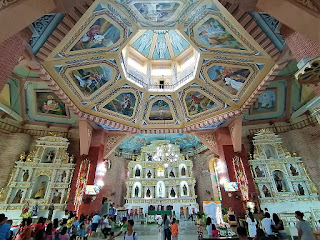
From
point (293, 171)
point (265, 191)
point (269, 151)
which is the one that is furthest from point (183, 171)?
point (293, 171)

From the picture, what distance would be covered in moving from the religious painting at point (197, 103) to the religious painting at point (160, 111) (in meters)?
1.52

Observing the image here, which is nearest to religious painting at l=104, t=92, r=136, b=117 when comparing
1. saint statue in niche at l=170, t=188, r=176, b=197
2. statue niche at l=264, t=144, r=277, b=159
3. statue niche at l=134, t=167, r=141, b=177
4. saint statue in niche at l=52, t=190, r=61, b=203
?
saint statue in niche at l=52, t=190, r=61, b=203

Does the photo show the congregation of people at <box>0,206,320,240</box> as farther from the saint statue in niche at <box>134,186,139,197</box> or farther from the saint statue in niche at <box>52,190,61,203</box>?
the saint statue in niche at <box>134,186,139,197</box>

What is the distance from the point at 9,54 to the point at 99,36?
383 centimetres

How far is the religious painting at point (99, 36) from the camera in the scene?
23.1ft

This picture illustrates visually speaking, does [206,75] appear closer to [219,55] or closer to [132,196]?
[219,55]

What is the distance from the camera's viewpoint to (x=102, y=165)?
38.3 ft

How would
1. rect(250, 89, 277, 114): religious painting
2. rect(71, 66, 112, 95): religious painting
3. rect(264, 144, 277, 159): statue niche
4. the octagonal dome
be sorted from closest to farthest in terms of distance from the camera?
rect(71, 66, 112, 95): religious painting → the octagonal dome → rect(250, 89, 277, 114): religious painting → rect(264, 144, 277, 159): statue niche

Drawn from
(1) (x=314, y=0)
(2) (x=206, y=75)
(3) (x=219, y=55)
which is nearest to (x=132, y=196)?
(2) (x=206, y=75)

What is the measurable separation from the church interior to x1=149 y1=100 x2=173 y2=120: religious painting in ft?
0.27

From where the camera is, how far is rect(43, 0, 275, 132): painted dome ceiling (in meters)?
7.01

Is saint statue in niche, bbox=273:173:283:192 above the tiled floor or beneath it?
above

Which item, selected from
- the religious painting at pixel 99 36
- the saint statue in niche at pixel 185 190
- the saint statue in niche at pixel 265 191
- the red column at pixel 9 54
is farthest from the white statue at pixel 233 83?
the saint statue in niche at pixel 185 190

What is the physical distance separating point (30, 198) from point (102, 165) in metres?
4.83
